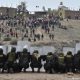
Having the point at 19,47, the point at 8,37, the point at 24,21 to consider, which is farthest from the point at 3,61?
the point at 24,21

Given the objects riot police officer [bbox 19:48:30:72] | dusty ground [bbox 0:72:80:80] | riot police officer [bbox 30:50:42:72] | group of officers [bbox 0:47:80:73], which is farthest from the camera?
riot police officer [bbox 30:50:42:72]

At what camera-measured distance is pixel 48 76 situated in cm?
2227

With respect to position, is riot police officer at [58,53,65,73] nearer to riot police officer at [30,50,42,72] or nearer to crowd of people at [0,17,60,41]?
riot police officer at [30,50,42,72]

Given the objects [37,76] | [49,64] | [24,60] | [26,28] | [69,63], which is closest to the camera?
[37,76]

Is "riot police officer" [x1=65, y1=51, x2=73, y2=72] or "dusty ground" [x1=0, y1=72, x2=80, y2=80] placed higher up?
"riot police officer" [x1=65, y1=51, x2=73, y2=72]

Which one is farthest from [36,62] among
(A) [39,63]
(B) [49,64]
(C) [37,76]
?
(C) [37,76]

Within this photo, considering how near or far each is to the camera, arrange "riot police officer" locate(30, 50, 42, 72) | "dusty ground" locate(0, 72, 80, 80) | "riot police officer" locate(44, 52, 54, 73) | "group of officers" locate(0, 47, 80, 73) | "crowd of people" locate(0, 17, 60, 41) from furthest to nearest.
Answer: "crowd of people" locate(0, 17, 60, 41)
"riot police officer" locate(30, 50, 42, 72)
"group of officers" locate(0, 47, 80, 73)
"riot police officer" locate(44, 52, 54, 73)
"dusty ground" locate(0, 72, 80, 80)

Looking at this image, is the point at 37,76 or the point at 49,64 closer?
the point at 37,76

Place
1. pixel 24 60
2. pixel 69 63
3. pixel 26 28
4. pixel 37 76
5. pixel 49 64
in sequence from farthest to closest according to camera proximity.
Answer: pixel 26 28 → pixel 24 60 → pixel 69 63 → pixel 49 64 → pixel 37 76

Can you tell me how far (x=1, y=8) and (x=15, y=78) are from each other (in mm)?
68538

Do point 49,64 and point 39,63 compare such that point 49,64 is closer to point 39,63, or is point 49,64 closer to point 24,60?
point 39,63

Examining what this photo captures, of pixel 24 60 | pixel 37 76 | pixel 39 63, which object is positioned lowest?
pixel 37 76

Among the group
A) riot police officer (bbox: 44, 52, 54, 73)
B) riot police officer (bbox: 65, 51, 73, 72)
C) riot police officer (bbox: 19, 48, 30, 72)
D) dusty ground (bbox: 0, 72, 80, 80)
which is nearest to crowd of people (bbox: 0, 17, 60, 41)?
riot police officer (bbox: 19, 48, 30, 72)

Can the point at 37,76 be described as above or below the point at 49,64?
below
